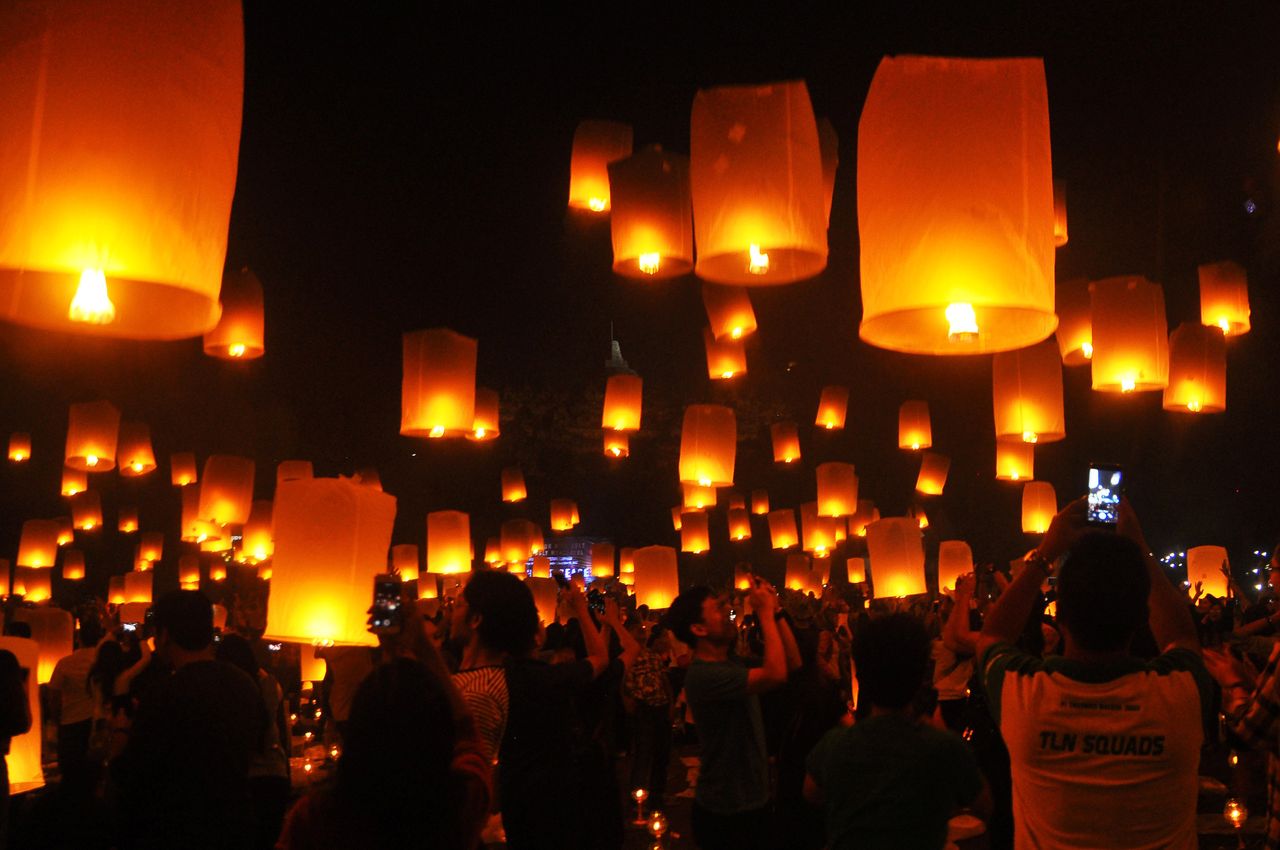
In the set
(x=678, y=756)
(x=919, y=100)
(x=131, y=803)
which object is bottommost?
(x=678, y=756)

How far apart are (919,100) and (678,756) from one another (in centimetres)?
978

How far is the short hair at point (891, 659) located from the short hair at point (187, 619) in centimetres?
209

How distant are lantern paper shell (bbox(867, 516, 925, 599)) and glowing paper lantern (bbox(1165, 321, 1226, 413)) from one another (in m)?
3.27

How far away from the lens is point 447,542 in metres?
12.5

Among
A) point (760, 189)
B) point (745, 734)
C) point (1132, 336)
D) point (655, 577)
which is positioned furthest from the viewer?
point (655, 577)

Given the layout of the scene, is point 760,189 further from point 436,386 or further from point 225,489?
point 225,489

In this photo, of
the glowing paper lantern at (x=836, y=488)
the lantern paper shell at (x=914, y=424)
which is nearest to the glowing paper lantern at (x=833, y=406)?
the lantern paper shell at (x=914, y=424)

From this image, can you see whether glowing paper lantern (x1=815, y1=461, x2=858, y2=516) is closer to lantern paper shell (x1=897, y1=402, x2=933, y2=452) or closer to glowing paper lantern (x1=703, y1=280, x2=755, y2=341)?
lantern paper shell (x1=897, y1=402, x2=933, y2=452)

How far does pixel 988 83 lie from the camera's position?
2533mm

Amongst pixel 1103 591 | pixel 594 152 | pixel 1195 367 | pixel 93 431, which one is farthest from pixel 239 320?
pixel 1195 367

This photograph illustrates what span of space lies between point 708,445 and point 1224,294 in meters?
3.99

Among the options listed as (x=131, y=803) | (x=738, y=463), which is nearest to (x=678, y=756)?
(x=738, y=463)

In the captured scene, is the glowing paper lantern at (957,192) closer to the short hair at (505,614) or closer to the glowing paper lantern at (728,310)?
the short hair at (505,614)

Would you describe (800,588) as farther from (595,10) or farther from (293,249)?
(595,10)
